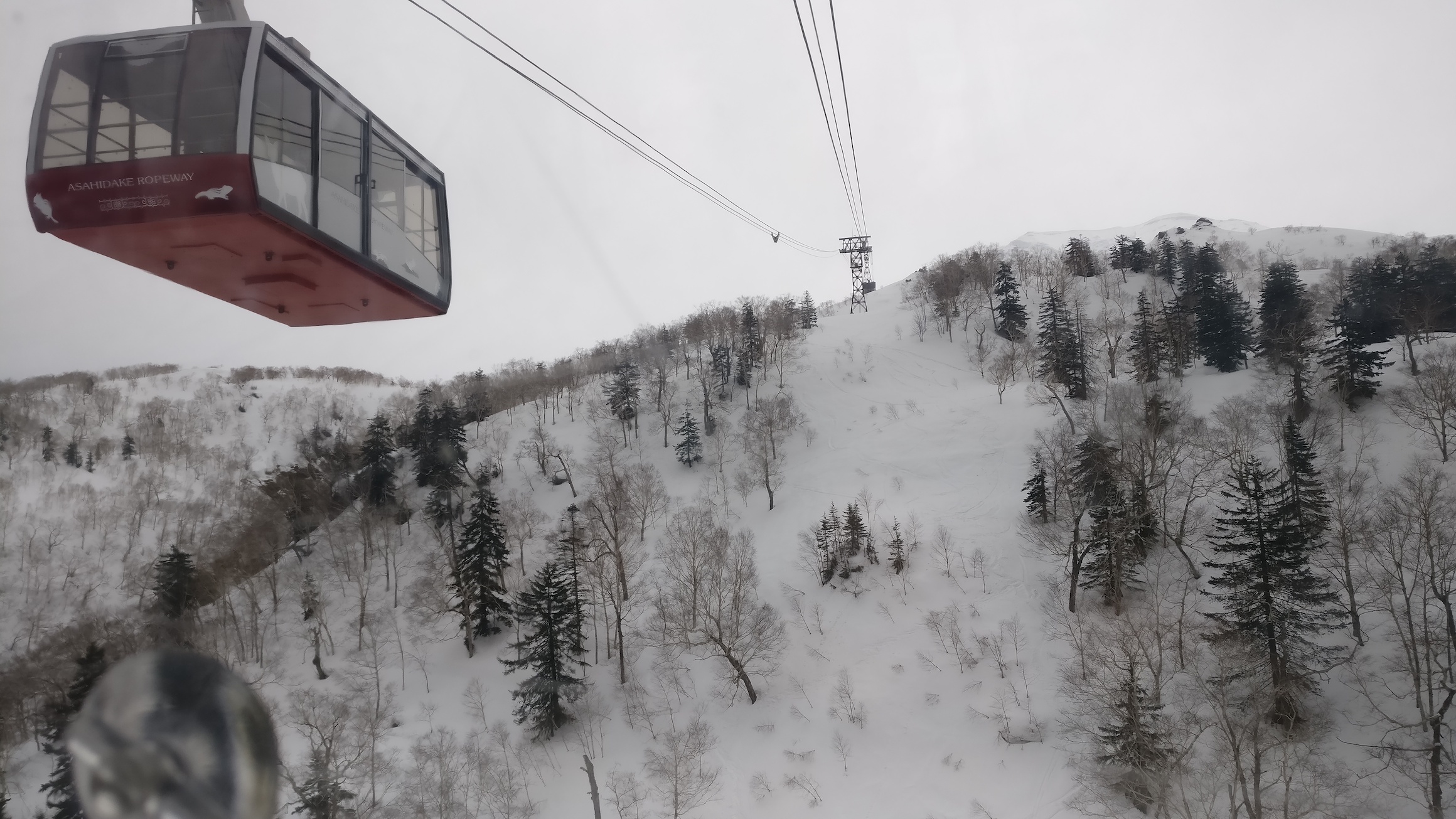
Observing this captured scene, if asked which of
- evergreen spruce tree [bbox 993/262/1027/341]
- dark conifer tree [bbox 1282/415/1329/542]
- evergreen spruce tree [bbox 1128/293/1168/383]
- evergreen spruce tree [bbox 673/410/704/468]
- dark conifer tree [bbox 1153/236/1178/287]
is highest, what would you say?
dark conifer tree [bbox 1153/236/1178/287]

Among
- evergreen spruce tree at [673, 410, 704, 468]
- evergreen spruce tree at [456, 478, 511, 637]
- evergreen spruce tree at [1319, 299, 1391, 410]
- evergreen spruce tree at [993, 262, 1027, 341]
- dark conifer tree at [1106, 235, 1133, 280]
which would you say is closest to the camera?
evergreen spruce tree at [1319, 299, 1391, 410]

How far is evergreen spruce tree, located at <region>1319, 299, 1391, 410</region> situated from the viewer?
1144 inches

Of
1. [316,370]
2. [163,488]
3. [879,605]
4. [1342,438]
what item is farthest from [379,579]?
[316,370]

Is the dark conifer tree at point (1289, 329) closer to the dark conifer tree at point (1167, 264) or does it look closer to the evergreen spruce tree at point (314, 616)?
the dark conifer tree at point (1167, 264)

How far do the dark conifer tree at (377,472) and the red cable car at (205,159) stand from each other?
42.4m

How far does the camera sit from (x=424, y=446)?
152ft

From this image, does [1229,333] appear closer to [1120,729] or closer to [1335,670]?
[1335,670]

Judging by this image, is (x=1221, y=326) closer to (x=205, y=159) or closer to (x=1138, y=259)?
(x=1138, y=259)

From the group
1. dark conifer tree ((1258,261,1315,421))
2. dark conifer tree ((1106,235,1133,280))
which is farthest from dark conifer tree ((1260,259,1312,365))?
dark conifer tree ((1106,235,1133,280))

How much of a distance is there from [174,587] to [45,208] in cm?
3589

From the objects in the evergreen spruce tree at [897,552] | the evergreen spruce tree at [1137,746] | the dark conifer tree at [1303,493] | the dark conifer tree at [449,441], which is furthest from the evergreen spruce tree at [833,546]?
the dark conifer tree at [449,441]

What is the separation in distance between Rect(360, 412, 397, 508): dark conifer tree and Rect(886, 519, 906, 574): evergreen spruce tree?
34.9 meters

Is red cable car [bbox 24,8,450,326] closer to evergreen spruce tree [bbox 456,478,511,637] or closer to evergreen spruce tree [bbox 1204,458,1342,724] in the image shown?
evergreen spruce tree [bbox 1204,458,1342,724]

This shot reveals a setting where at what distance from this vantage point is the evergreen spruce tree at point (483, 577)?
30.4 metres
